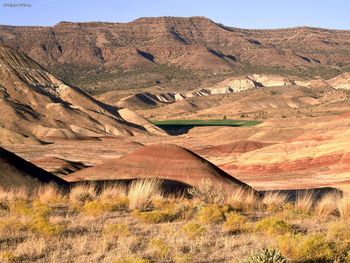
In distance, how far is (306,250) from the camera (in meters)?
8.95

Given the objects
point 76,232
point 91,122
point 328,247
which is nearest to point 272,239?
point 328,247

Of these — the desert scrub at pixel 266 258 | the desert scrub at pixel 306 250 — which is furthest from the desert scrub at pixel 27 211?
the desert scrub at pixel 266 258

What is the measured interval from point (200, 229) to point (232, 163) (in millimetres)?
46050

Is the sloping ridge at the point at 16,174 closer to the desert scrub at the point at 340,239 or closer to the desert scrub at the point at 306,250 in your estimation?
the desert scrub at the point at 340,239

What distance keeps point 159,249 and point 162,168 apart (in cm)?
1923

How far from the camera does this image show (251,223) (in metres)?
11.9

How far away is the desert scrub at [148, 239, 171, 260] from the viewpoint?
881 centimetres

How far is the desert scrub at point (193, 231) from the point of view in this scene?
10227 millimetres

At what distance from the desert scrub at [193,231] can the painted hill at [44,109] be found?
71766 mm

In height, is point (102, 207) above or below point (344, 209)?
below

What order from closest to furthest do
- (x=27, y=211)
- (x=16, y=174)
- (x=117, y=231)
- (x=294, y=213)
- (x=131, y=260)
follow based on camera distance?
(x=131, y=260) < (x=117, y=231) < (x=27, y=211) < (x=294, y=213) < (x=16, y=174)

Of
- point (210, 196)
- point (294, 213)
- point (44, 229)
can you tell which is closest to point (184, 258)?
point (44, 229)

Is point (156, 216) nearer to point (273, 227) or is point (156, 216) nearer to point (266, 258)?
point (273, 227)

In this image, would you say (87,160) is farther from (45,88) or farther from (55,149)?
(45,88)
